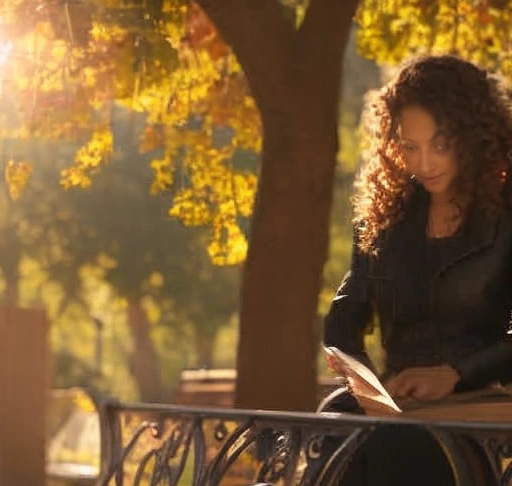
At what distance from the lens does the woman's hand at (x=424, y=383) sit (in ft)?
17.1

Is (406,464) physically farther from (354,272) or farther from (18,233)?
(18,233)

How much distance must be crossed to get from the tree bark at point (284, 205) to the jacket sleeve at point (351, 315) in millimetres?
5659

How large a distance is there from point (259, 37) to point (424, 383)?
661 centimetres

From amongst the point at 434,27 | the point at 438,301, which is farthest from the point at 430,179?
the point at 434,27

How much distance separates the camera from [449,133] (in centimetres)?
551

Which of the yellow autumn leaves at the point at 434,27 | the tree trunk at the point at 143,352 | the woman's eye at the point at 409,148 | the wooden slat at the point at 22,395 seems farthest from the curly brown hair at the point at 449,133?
the tree trunk at the point at 143,352

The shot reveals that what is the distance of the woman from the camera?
541 centimetres

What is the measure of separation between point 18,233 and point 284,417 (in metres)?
33.0

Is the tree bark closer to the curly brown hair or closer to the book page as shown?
the curly brown hair

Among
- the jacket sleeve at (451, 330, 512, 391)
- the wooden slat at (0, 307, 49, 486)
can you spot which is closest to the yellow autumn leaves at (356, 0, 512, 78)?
the wooden slat at (0, 307, 49, 486)

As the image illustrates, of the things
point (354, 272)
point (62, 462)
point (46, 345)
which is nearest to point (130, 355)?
point (62, 462)

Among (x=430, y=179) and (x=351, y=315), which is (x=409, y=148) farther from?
(x=351, y=315)

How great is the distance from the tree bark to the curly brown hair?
215 inches

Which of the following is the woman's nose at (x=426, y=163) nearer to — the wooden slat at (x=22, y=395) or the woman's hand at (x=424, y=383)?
the woman's hand at (x=424, y=383)
